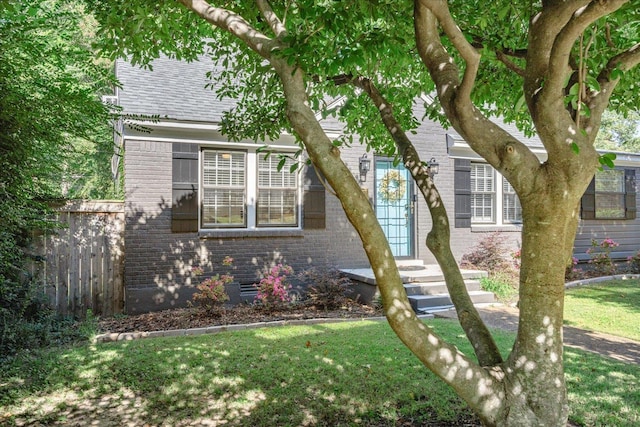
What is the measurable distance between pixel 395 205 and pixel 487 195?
2.59 metres

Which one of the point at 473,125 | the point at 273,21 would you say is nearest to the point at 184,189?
the point at 273,21

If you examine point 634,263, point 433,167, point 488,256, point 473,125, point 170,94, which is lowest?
point 634,263

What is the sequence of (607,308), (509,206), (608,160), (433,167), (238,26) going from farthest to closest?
(509,206), (433,167), (607,308), (238,26), (608,160)

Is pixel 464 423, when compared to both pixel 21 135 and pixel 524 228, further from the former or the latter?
pixel 21 135

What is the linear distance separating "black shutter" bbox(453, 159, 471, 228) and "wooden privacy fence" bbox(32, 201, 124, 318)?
6991 millimetres

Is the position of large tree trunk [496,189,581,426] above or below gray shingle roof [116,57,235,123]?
below

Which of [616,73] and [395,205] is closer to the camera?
[616,73]

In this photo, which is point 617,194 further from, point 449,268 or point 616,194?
point 449,268

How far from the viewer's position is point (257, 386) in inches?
150

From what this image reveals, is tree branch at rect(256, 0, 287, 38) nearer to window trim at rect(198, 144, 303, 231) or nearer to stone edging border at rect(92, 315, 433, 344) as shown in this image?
stone edging border at rect(92, 315, 433, 344)

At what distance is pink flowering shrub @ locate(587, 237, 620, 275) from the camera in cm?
1084

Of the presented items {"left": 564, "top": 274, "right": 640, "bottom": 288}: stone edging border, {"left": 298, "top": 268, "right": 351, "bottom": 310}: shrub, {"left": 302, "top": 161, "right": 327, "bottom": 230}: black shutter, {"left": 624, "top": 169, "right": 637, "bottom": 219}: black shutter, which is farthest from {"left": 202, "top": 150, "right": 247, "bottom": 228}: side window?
{"left": 624, "top": 169, "right": 637, "bottom": 219}: black shutter

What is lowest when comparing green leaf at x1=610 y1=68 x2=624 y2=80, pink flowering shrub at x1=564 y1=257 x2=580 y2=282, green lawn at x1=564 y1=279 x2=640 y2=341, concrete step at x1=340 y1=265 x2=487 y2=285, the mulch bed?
the mulch bed

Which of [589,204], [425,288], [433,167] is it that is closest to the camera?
[425,288]
